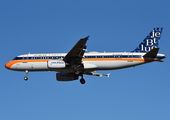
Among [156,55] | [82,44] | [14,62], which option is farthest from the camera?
[14,62]

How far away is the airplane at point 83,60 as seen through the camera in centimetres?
4550

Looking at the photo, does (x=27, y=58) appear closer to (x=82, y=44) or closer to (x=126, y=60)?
(x=82, y=44)

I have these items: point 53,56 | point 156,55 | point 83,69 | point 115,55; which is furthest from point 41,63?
point 156,55

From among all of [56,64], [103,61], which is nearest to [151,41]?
[103,61]

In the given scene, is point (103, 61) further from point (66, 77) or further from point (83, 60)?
point (66, 77)

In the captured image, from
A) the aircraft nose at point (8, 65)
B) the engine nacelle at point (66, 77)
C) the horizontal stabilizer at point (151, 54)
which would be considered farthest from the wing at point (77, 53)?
the aircraft nose at point (8, 65)

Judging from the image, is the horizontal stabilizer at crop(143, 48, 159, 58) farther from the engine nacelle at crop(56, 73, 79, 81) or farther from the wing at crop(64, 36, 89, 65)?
the engine nacelle at crop(56, 73, 79, 81)

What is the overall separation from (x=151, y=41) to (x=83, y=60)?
1152cm

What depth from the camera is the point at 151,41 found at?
50.6 meters

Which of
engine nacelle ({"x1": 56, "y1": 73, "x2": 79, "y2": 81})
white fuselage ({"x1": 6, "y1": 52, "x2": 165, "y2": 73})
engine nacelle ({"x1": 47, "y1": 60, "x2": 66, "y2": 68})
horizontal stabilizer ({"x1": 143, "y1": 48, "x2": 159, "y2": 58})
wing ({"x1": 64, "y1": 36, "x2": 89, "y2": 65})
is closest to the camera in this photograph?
wing ({"x1": 64, "y1": 36, "x2": 89, "y2": 65})

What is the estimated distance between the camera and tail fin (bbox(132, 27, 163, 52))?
50188 millimetres

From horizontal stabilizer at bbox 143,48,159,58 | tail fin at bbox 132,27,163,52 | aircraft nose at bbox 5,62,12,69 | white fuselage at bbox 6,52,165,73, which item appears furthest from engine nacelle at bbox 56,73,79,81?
horizontal stabilizer at bbox 143,48,159,58

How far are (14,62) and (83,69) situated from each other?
11.0 metres

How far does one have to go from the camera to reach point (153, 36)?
166 feet
